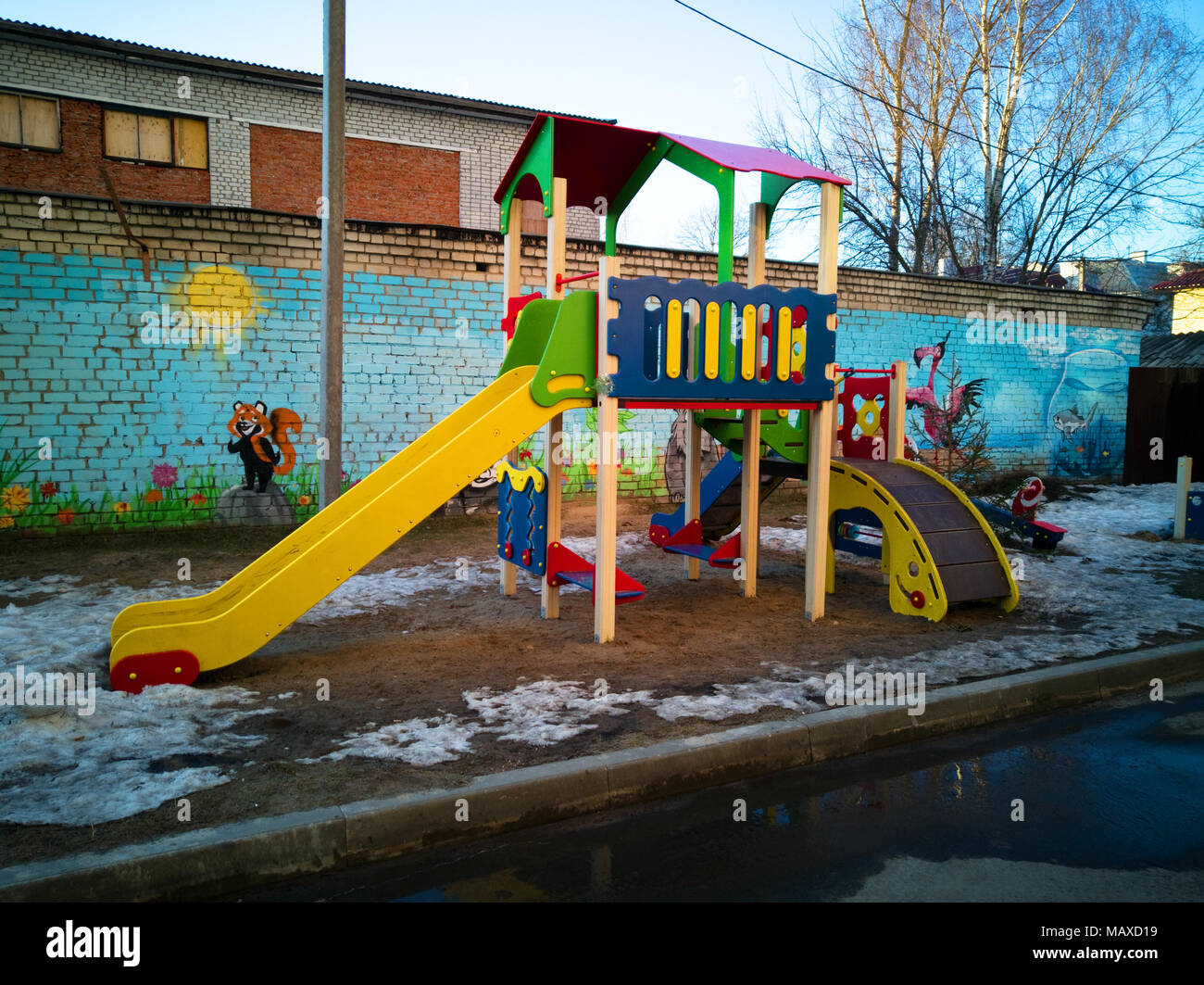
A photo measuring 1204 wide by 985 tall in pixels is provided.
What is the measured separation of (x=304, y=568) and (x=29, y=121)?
51.5ft

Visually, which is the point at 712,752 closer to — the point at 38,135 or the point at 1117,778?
the point at 1117,778

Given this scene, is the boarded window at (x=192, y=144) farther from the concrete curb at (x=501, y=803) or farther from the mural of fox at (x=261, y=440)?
the concrete curb at (x=501, y=803)

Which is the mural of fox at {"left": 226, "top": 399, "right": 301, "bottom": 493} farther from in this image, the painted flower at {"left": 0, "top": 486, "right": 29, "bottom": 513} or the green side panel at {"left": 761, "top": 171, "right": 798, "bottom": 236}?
the green side panel at {"left": 761, "top": 171, "right": 798, "bottom": 236}

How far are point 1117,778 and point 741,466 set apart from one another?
13.1 ft

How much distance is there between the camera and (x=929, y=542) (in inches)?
255

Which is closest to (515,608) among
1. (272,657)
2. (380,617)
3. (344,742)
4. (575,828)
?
(380,617)

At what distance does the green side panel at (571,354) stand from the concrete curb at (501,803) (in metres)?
2.51

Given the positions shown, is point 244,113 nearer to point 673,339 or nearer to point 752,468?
point 752,468

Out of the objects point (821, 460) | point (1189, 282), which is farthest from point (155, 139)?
point (1189, 282)

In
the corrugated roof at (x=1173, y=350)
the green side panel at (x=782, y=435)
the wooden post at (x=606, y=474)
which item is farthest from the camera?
the corrugated roof at (x=1173, y=350)

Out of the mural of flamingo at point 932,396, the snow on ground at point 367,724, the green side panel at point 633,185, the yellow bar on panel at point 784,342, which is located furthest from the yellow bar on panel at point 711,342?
the mural of flamingo at point 932,396

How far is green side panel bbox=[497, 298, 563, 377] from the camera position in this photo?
609cm

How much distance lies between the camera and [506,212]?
7.02 m

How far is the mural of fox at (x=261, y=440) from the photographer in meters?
9.48
